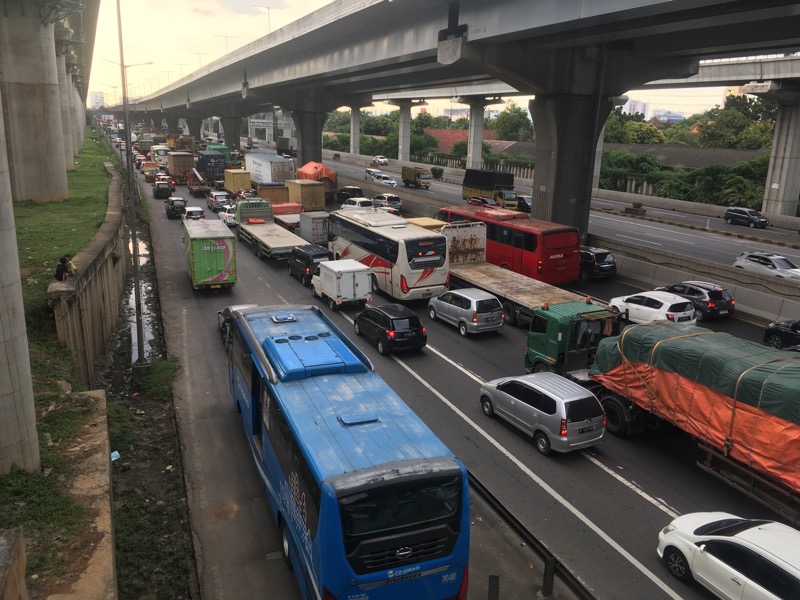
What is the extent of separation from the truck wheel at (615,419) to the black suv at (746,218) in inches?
1622

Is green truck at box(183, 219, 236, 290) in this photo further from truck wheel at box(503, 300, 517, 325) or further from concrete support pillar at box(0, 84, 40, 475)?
concrete support pillar at box(0, 84, 40, 475)

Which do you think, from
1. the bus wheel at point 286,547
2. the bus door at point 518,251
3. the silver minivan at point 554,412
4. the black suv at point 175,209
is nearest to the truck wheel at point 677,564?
the silver minivan at point 554,412

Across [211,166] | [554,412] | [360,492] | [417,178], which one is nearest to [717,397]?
[554,412]

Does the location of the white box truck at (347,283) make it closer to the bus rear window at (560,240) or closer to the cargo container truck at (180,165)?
the bus rear window at (560,240)

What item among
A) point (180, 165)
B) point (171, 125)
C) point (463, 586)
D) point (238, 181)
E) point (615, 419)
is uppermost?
point (171, 125)

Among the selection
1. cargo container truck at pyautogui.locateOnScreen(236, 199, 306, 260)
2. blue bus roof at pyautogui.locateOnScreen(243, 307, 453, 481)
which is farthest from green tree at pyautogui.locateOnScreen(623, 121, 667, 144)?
blue bus roof at pyautogui.locateOnScreen(243, 307, 453, 481)

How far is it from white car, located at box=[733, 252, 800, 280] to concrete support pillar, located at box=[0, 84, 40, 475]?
3017 centimetres

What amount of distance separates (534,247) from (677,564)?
19.2 meters

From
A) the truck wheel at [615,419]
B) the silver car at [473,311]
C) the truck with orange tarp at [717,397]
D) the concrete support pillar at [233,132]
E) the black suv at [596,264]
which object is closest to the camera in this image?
the truck with orange tarp at [717,397]

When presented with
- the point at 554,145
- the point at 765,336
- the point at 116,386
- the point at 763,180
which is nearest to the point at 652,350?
the point at 765,336

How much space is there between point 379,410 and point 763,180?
59707mm

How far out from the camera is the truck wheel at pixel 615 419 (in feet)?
50.6

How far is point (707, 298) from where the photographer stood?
2536cm

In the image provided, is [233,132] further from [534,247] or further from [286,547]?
[286,547]
